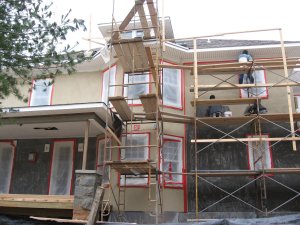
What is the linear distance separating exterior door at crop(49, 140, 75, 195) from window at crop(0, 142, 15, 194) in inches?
70.9

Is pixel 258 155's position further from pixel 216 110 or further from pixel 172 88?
pixel 172 88

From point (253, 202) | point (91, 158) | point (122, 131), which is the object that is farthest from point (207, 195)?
point (91, 158)

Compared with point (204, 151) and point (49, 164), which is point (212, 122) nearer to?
point (204, 151)

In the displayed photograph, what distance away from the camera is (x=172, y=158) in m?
12.4

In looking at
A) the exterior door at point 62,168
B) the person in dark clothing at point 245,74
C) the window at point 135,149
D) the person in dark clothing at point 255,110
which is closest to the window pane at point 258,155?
the person in dark clothing at point 255,110

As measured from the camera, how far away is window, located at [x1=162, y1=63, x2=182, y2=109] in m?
13.0

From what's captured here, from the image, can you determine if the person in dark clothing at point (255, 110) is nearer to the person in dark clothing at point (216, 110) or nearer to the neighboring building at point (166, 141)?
the neighboring building at point (166, 141)

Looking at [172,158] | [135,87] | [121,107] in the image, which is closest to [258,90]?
[172,158]

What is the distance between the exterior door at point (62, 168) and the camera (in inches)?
543

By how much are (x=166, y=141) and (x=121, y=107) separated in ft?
7.49

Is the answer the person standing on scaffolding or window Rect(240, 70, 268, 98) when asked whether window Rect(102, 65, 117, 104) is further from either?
window Rect(240, 70, 268, 98)

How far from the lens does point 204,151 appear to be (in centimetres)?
1253

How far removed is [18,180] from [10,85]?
7.78 m

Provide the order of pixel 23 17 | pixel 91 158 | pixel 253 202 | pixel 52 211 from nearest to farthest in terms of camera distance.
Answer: pixel 23 17
pixel 52 211
pixel 253 202
pixel 91 158
